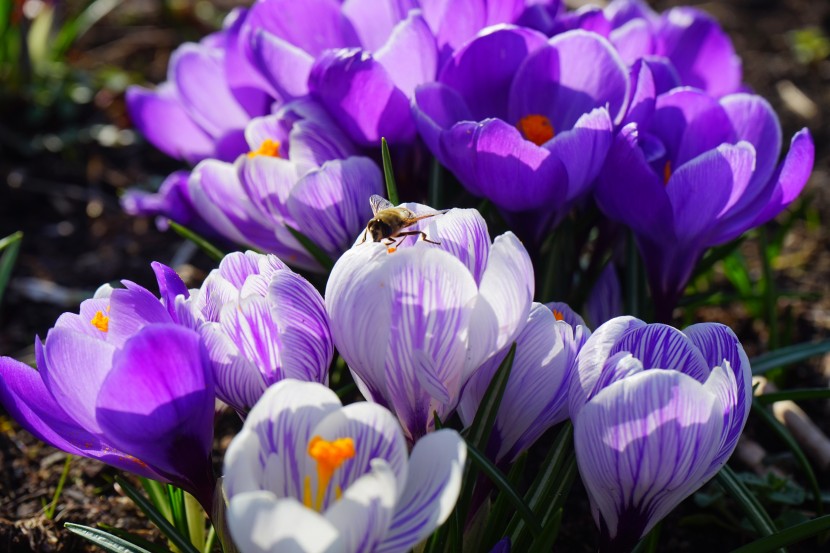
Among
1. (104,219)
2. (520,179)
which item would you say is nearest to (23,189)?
(104,219)

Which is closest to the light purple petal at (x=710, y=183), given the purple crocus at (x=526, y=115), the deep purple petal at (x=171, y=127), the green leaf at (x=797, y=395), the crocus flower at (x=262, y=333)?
the purple crocus at (x=526, y=115)

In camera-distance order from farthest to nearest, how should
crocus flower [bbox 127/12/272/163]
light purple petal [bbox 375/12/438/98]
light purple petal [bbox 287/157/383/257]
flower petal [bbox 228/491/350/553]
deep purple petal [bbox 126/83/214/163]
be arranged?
1. deep purple petal [bbox 126/83/214/163]
2. crocus flower [bbox 127/12/272/163]
3. light purple petal [bbox 375/12/438/98]
4. light purple petal [bbox 287/157/383/257]
5. flower petal [bbox 228/491/350/553]

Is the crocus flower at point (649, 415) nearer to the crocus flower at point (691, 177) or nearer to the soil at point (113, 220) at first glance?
the crocus flower at point (691, 177)

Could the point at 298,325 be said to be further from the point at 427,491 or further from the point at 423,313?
the point at 427,491

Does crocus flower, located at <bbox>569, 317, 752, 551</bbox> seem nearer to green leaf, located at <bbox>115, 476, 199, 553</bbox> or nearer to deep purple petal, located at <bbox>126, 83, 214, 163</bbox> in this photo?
green leaf, located at <bbox>115, 476, 199, 553</bbox>

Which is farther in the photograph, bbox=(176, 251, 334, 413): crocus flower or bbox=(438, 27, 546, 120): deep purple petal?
bbox=(438, 27, 546, 120): deep purple petal

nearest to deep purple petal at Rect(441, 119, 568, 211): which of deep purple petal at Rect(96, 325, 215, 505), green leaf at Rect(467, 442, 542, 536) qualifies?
green leaf at Rect(467, 442, 542, 536)
